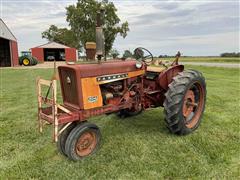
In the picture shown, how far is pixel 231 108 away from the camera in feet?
19.4

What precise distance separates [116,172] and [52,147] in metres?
1.18

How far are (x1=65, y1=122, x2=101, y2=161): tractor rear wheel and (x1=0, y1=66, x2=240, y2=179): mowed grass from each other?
102 mm

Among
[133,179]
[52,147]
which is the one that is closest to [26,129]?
[52,147]

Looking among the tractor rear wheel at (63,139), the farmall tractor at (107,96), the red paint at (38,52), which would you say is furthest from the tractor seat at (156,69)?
the red paint at (38,52)

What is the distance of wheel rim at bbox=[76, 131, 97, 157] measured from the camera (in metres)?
3.37

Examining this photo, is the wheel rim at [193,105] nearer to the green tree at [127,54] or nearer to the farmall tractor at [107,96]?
the farmall tractor at [107,96]

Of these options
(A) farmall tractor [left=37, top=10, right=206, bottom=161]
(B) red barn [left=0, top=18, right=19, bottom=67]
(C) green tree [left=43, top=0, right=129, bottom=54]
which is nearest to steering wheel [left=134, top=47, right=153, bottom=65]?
(A) farmall tractor [left=37, top=10, right=206, bottom=161]

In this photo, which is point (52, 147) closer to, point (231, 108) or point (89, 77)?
point (89, 77)

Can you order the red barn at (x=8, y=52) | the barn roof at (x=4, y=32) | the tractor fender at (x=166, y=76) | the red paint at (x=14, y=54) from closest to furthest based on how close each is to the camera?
the tractor fender at (x=166, y=76), the barn roof at (x=4, y=32), the red barn at (x=8, y=52), the red paint at (x=14, y=54)

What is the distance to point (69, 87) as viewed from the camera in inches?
139

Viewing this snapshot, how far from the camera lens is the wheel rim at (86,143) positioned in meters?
3.37

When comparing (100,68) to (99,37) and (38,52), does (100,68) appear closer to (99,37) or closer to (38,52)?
(99,37)

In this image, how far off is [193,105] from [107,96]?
63.9 inches

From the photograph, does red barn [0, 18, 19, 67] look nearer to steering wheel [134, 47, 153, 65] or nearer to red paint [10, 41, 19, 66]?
red paint [10, 41, 19, 66]
